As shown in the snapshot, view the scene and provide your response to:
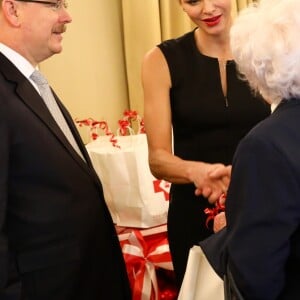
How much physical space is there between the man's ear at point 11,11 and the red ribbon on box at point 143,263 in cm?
97

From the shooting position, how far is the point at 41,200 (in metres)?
1.20

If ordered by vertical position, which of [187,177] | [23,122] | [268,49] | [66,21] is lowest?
[187,177]

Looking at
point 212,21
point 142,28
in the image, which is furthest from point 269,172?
point 142,28

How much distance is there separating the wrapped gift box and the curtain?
0.77 metres

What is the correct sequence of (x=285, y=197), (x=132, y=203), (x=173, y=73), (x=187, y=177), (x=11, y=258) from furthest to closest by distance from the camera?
(x=132, y=203)
(x=173, y=73)
(x=187, y=177)
(x=11, y=258)
(x=285, y=197)

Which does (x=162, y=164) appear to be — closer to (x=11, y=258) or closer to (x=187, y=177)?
(x=187, y=177)

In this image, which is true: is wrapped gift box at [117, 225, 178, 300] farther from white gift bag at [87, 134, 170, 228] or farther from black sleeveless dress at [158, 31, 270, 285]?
black sleeveless dress at [158, 31, 270, 285]

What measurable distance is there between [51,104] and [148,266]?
0.81m

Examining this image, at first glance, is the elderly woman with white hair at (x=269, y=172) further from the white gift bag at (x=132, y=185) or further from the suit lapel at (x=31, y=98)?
the white gift bag at (x=132, y=185)

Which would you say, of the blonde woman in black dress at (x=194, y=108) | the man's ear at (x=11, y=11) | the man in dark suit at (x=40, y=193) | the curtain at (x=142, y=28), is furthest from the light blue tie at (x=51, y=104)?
the curtain at (x=142, y=28)

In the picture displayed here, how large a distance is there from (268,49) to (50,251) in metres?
0.69

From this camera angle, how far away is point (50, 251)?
4.01 ft

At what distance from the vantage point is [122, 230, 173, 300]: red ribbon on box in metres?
1.92

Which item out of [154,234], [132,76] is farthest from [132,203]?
Answer: [132,76]
